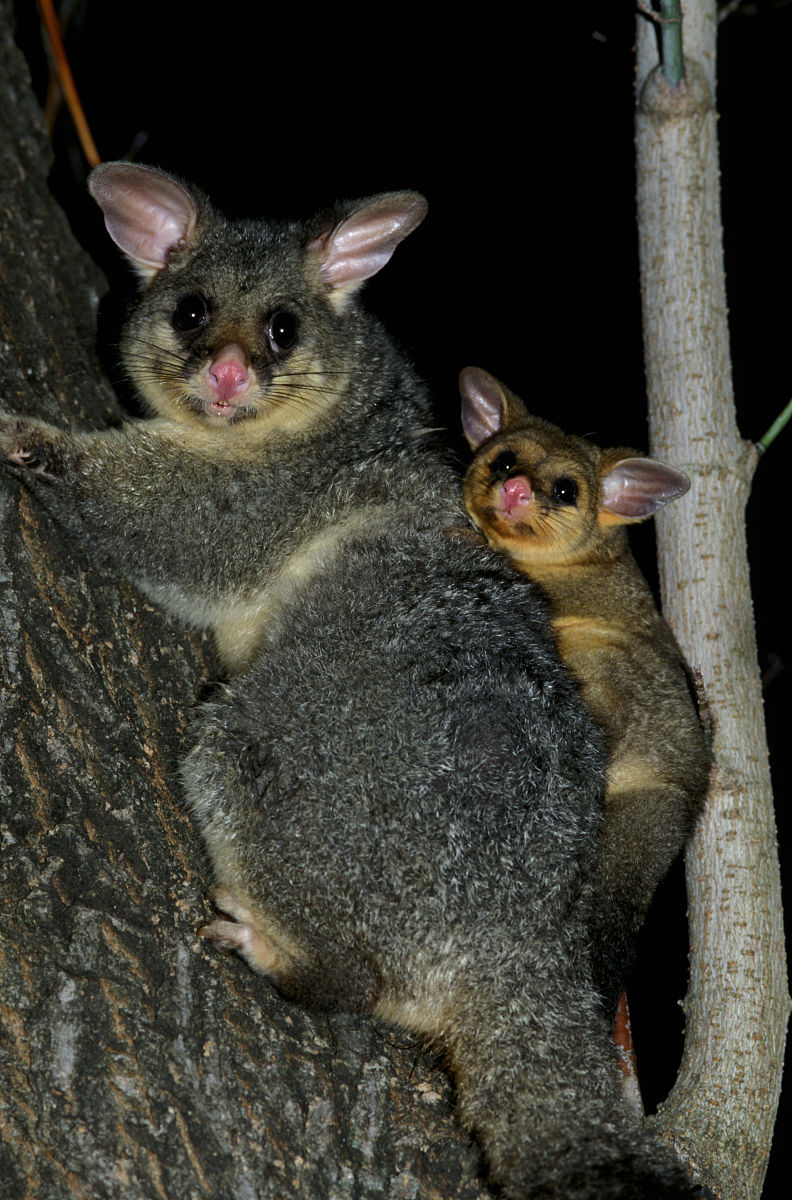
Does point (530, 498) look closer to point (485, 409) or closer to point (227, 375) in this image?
point (485, 409)

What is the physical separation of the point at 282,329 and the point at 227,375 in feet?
1.48

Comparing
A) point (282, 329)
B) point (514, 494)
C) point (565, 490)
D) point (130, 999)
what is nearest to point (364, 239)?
point (282, 329)

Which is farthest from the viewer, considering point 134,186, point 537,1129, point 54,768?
point 134,186

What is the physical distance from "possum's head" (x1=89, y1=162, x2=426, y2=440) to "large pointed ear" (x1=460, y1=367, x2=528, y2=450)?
739 mm

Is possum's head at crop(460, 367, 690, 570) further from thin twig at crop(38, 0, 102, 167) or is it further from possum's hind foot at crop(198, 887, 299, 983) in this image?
thin twig at crop(38, 0, 102, 167)

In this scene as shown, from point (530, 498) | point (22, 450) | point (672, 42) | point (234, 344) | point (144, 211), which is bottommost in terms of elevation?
point (530, 498)

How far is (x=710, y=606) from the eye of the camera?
155 inches

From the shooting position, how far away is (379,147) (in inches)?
284

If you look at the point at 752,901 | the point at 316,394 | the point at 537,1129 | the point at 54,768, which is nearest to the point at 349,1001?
the point at 537,1129

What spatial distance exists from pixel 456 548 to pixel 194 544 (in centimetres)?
86

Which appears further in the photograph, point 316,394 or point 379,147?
point 379,147

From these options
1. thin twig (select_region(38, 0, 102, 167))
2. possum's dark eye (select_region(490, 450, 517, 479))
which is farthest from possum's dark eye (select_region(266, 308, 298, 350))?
thin twig (select_region(38, 0, 102, 167))

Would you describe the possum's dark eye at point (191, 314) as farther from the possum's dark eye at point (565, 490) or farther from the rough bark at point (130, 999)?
→ the possum's dark eye at point (565, 490)

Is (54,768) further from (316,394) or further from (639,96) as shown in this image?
(639,96)
